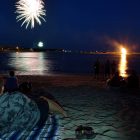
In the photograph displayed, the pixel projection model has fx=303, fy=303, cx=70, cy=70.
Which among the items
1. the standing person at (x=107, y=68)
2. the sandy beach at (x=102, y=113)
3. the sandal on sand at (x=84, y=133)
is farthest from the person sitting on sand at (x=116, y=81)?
the sandal on sand at (x=84, y=133)

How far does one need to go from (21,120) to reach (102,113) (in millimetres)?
3722

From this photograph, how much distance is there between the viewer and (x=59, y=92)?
680 inches

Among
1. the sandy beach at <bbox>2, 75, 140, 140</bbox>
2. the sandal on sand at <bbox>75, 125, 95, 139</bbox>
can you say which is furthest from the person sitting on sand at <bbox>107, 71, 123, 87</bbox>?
the sandal on sand at <bbox>75, 125, 95, 139</bbox>

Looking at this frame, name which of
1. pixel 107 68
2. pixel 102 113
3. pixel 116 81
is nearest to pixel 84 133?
pixel 102 113

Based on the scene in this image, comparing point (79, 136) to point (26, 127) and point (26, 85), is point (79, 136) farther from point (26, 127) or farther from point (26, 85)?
point (26, 85)

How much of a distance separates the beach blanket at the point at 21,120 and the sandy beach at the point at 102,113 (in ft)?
1.68

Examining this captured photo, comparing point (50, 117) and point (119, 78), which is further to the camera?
point (119, 78)

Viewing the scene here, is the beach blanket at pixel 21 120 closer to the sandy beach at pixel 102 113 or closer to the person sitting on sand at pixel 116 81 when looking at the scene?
the sandy beach at pixel 102 113

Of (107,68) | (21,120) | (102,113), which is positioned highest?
(107,68)

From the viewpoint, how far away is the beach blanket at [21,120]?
9.17 meters

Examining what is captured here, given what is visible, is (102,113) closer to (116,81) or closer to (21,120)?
(21,120)

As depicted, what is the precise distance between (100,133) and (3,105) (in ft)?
10.5

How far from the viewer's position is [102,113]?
39.3 feet

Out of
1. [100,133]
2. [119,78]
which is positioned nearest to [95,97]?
[119,78]
